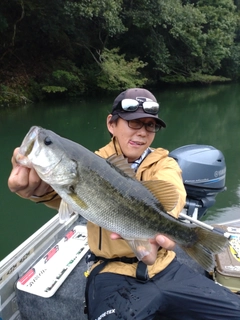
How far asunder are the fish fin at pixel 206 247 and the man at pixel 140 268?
0.18m

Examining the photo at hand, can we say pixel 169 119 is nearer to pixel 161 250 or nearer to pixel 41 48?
pixel 41 48

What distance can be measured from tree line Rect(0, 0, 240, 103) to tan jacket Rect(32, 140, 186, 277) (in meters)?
17.6

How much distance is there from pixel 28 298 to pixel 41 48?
23920 mm

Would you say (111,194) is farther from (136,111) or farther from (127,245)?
(136,111)

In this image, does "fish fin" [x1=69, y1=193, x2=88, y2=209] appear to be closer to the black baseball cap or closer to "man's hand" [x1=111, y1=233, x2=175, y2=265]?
"man's hand" [x1=111, y1=233, x2=175, y2=265]

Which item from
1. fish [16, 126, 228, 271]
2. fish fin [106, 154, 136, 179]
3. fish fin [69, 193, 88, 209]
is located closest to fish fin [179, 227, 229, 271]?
fish [16, 126, 228, 271]

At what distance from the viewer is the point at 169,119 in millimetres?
17531

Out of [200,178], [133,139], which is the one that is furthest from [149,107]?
[200,178]

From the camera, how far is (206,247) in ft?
7.04

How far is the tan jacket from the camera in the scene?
8.00 ft

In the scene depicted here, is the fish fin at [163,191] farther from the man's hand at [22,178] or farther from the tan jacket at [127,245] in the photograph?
the man's hand at [22,178]

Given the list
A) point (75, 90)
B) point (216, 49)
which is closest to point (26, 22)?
point (75, 90)

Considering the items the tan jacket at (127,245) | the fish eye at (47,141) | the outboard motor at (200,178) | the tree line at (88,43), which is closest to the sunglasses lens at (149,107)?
the tan jacket at (127,245)

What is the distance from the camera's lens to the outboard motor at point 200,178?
156 inches
